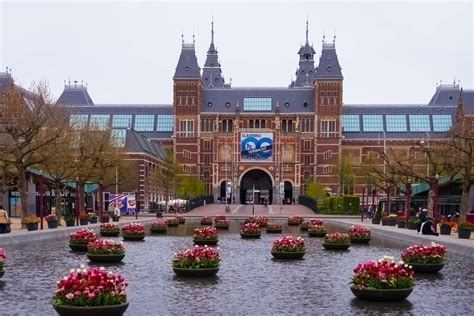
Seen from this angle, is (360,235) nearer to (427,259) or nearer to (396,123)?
(427,259)

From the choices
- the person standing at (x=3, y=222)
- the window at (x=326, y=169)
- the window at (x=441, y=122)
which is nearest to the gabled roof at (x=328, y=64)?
the window at (x=326, y=169)

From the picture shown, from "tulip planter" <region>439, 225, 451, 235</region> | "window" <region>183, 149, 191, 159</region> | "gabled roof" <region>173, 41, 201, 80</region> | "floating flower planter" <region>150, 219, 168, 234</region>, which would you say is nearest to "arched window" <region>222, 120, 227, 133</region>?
"window" <region>183, 149, 191, 159</region>

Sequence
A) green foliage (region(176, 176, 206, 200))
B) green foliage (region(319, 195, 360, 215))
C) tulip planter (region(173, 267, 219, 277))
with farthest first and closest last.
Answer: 1. green foliage (region(176, 176, 206, 200))
2. green foliage (region(319, 195, 360, 215))
3. tulip planter (region(173, 267, 219, 277))

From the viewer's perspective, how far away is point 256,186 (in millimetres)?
109875

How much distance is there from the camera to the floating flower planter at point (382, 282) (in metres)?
14.1

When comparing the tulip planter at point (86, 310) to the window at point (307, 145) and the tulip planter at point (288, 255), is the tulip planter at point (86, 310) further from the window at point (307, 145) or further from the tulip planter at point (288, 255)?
the window at point (307, 145)

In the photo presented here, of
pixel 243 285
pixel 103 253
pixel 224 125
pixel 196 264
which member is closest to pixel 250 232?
pixel 103 253

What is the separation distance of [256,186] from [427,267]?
90789mm

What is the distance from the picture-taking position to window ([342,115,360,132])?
114 m

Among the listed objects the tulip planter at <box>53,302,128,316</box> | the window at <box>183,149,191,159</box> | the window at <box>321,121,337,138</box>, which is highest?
the window at <box>321,121,337,138</box>

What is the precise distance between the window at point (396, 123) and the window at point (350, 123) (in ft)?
16.5

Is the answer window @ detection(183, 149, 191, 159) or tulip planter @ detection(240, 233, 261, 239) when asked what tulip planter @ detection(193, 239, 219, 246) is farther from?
window @ detection(183, 149, 191, 159)

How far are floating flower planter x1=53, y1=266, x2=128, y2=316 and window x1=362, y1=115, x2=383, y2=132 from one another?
342ft

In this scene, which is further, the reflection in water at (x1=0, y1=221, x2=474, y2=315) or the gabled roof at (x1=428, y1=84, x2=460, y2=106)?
the gabled roof at (x1=428, y1=84, x2=460, y2=106)
